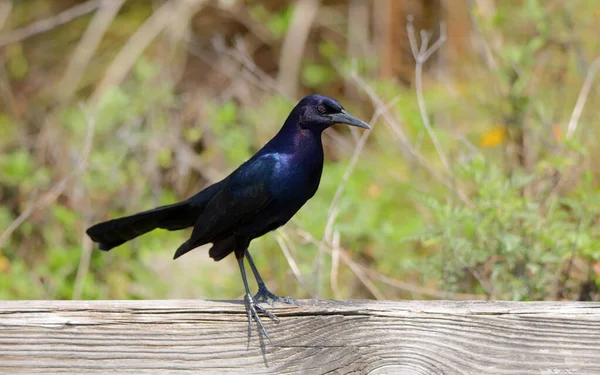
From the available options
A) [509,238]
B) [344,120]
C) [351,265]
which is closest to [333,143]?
[351,265]

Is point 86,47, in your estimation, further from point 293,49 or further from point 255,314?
point 255,314

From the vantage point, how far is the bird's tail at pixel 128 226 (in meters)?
2.66

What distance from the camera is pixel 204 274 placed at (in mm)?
4602

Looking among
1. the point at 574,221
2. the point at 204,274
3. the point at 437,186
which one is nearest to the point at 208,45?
the point at 204,274

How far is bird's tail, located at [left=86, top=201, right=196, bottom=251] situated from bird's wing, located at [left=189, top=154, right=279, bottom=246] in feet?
0.47

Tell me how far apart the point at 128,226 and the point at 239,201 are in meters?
0.38

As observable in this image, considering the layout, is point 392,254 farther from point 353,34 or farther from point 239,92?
point 353,34

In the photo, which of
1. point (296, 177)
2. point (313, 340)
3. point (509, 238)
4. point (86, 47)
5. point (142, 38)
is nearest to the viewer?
point (313, 340)

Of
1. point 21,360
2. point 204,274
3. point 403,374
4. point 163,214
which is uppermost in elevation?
point 204,274

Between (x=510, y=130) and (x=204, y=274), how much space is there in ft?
6.03

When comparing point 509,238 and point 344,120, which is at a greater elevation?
point 344,120

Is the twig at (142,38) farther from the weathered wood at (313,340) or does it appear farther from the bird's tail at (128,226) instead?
the weathered wood at (313,340)

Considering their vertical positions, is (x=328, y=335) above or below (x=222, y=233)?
below

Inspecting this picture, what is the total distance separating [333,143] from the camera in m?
5.11
